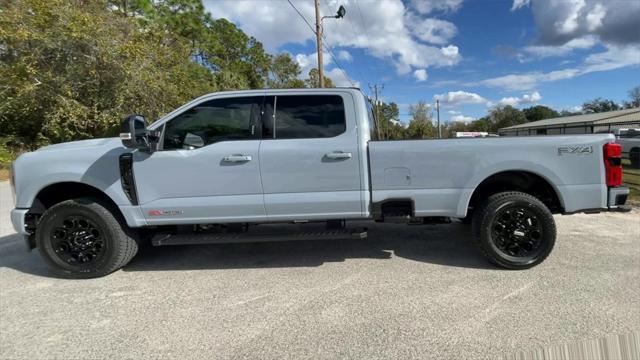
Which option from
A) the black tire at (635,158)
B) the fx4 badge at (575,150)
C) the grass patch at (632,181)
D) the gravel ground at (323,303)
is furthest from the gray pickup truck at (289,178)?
the black tire at (635,158)

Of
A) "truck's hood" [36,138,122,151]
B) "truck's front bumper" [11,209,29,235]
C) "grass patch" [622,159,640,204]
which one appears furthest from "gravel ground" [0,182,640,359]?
"grass patch" [622,159,640,204]

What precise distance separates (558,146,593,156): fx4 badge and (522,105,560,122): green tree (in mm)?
116453

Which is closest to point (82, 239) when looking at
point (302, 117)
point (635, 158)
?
point (302, 117)

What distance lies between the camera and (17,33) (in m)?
13.8

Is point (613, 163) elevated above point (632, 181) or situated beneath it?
elevated above

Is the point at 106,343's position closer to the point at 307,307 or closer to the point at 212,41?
the point at 307,307

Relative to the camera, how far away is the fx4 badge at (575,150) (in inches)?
147

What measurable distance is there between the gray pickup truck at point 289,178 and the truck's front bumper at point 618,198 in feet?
0.04

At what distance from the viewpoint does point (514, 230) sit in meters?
3.87

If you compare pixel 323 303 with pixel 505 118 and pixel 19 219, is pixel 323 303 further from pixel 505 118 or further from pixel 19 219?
pixel 505 118

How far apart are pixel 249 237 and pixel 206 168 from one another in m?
0.87

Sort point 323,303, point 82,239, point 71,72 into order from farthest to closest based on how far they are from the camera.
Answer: point 71,72, point 82,239, point 323,303

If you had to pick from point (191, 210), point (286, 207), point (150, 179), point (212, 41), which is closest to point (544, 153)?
point (286, 207)

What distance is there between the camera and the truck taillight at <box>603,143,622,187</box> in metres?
3.70
